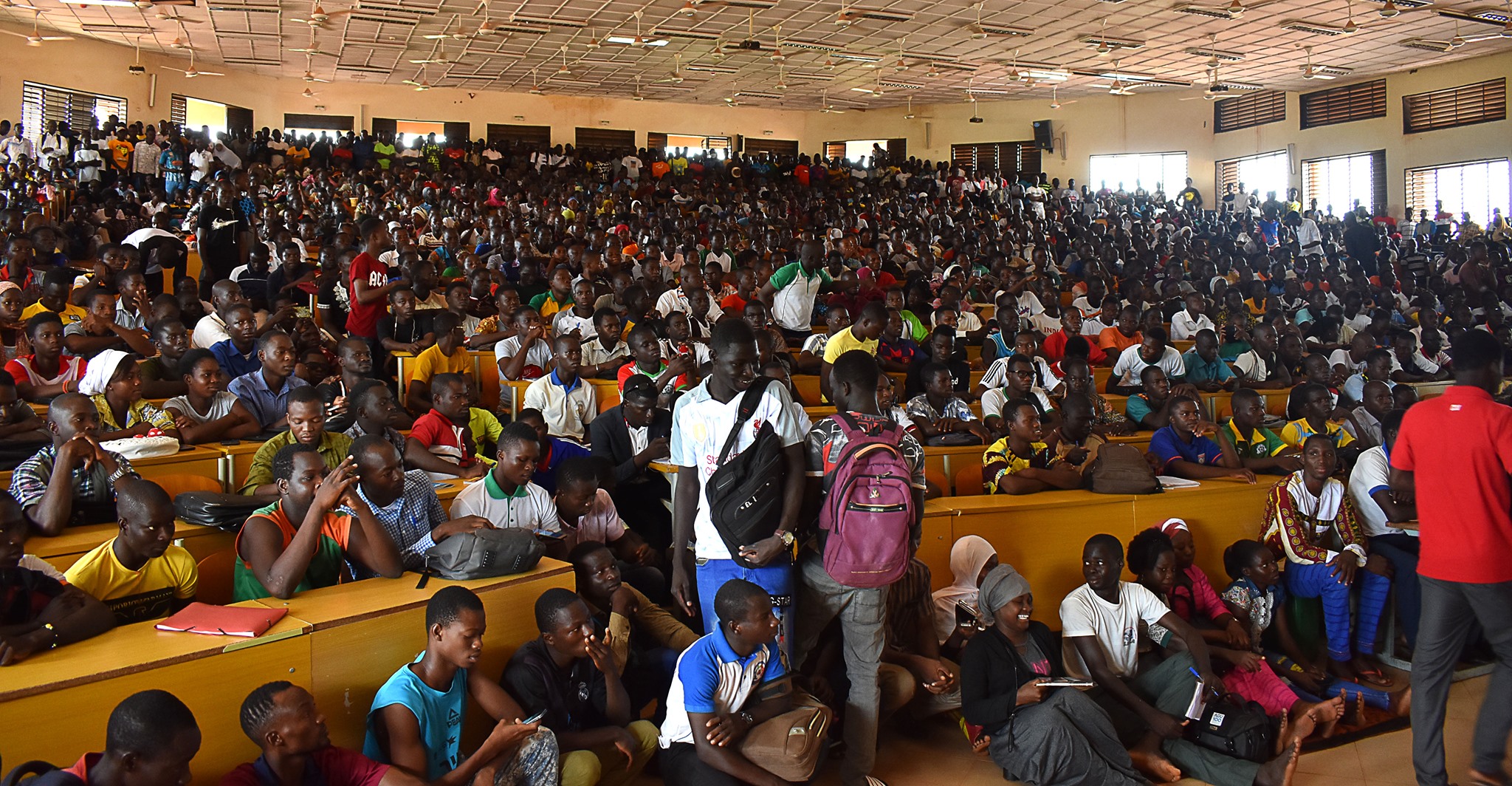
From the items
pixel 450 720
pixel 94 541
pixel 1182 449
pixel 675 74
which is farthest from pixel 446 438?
pixel 675 74

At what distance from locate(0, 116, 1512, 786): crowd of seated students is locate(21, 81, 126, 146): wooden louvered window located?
32.0ft

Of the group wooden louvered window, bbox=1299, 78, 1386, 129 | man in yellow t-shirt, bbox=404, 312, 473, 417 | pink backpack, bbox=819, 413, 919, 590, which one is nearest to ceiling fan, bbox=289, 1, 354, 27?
man in yellow t-shirt, bbox=404, 312, 473, 417

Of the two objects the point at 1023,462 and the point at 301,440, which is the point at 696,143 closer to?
the point at 1023,462

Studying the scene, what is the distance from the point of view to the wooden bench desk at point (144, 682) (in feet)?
9.11

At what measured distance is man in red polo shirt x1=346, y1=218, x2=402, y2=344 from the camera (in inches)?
312

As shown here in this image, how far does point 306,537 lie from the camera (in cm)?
357

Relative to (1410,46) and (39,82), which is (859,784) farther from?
(39,82)

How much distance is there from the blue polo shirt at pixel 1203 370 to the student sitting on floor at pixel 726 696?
6.57m

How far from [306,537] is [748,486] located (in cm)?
154

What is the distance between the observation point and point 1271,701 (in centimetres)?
484

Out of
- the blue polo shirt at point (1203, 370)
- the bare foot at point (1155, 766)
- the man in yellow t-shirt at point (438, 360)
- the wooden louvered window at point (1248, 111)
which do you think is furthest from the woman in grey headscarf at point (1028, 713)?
the wooden louvered window at point (1248, 111)

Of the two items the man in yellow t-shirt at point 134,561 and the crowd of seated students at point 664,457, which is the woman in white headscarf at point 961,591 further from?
the man in yellow t-shirt at point 134,561

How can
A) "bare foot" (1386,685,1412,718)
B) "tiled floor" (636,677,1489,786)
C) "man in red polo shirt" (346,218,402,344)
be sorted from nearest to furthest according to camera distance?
"tiled floor" (636,677,1489,786) < "bare foot" (1386,685,1412,718) < "man in red polo shirt" (346,218,402,344)

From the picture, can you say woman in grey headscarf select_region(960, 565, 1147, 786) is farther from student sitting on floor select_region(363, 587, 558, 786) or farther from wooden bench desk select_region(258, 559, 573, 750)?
wooden bench desk select_region(258, 559, 573, 750)
